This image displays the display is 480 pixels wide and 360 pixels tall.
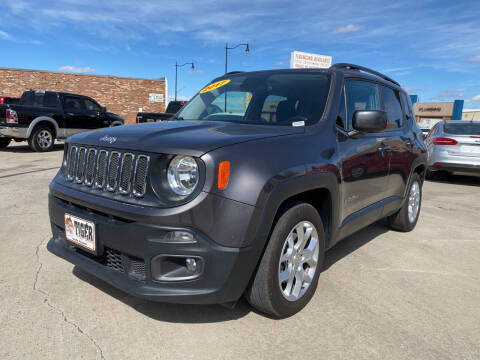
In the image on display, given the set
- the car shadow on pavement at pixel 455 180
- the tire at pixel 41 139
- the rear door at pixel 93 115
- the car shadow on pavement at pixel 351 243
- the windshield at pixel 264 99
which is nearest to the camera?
the windshield at pixel 264 99

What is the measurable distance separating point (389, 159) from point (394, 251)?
3.34ft

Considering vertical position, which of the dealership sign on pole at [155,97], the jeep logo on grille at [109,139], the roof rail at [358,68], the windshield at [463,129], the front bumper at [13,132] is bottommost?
the front bumper at [13,132]

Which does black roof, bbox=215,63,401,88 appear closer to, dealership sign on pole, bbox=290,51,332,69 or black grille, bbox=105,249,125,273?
black grille, bbox=105,249,125,273

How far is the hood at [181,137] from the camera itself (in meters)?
2.14

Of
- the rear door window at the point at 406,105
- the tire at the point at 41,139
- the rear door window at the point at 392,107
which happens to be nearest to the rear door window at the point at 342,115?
the rear door window at the point at 392,107

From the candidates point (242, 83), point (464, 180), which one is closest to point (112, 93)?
point (464, 180)

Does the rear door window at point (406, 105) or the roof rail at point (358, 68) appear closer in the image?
the roof rail at point (358, 68)

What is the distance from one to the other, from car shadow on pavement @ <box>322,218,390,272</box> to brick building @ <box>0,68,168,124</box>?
26635mm

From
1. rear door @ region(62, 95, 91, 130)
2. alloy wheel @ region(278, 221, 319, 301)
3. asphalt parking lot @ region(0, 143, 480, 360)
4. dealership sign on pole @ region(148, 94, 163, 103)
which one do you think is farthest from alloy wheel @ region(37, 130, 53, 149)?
dealership sign on pole @ region(148, 94, 163, 103)

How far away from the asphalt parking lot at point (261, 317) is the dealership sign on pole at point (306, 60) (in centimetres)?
2417

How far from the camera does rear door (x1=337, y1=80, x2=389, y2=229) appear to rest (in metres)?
3.00

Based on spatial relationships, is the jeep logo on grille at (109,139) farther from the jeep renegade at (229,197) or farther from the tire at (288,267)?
the tire at (288,267)

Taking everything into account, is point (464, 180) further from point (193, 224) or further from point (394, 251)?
point (193, 224)

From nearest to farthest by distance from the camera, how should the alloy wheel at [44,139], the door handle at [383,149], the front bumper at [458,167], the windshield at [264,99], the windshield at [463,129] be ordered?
the windshield at [264,99]
the door handle at [383,149]
the front bumper at [458,167]
the windshield at [463,129]
the alloy wheel at [44,139]
